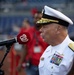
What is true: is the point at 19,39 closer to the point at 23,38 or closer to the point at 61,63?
the point at 23,38

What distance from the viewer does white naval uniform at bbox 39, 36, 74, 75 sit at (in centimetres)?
320

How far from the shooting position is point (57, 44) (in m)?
3.30

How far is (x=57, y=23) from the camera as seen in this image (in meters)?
3.29

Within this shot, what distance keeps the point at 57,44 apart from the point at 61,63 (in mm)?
161

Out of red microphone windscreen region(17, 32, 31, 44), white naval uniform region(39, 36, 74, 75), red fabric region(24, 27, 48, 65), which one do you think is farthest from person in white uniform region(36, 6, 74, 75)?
red fabric region(24, 27, 48, 65)

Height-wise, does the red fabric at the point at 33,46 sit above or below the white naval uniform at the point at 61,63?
below

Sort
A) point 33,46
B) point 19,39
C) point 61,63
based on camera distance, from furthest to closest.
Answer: point 33,46 → point 61,63 → point 19,39

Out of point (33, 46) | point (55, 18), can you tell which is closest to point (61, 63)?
point (55, 18)

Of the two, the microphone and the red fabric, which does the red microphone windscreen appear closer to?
the microphone

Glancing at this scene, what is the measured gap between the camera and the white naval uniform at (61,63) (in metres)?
3.20

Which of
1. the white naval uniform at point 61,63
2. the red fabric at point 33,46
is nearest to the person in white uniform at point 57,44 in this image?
the white naval uniform at point 61,63

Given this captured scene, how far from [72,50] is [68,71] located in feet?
0.56

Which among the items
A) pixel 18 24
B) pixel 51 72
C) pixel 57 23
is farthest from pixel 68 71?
pixel 18 24

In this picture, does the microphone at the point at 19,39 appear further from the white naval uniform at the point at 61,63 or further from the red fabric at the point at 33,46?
the red fabric at the point at 33,46
